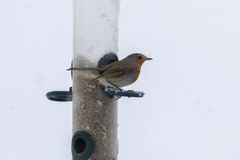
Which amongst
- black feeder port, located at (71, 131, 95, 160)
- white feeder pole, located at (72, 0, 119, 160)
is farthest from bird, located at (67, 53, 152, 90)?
black feeder port, located at (71, 131, 95, 160)

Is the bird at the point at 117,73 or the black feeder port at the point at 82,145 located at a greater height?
the bird at the point at 117,73

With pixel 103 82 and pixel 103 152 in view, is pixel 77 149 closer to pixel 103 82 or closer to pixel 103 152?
pixel 103 152

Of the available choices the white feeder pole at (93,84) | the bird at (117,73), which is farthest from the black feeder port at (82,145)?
the bird at (117,73)

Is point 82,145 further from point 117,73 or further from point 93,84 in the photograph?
point 117,73

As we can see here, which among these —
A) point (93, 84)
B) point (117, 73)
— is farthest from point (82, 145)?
point (117, 73)

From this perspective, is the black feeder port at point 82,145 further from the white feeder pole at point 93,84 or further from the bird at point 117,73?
the bird at point 117,73

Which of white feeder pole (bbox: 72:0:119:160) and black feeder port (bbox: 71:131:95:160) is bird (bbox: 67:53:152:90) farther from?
black feeder port (bbox: 71:131:95:160)

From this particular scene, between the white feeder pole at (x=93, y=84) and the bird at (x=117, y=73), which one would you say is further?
the white feeder pole at (x=93, y=84)
